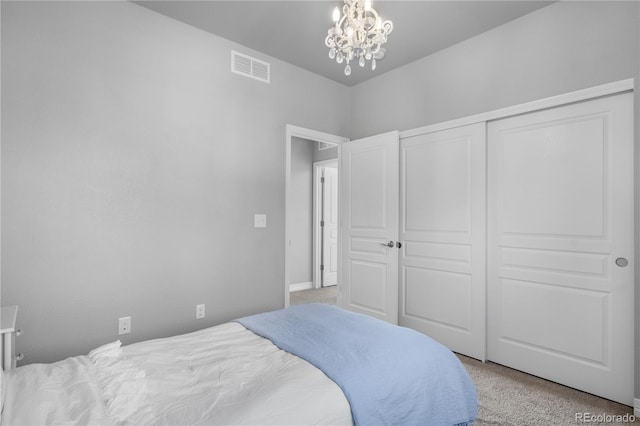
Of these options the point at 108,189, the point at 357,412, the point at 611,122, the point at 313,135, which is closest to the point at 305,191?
the point at 313,135

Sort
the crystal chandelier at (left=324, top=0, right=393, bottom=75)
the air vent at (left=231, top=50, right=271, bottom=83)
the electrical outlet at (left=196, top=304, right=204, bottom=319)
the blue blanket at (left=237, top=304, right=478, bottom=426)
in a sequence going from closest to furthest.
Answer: the blue blanket at (left=237, top=304, right=478, bottom=426) < the crystal chandelier at (left=324, top=0, right=393, bottom=75) < the electrical outlet at (left=196, top=304, right=204, bottom=319) < the air vent at (left=231, top=50, right=271, bottom=83)

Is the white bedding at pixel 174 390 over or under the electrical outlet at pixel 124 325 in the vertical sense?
over

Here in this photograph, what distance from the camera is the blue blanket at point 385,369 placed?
132 centimetres

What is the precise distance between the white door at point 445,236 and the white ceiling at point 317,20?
32.1 inches

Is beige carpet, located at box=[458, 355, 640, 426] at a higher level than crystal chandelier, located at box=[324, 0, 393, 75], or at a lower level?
lower

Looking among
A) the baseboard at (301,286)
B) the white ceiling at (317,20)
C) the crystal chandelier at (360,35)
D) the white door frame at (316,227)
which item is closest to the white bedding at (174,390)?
the crystal chandelier at (360,35)

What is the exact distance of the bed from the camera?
113cm

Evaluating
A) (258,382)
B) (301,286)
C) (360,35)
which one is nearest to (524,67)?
(360,35)

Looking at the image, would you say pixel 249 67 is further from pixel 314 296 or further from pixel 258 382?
pixel 314 296

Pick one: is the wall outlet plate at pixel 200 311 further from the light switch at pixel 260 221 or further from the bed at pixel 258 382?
the bed at pixel 258 382

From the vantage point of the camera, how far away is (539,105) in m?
2.57

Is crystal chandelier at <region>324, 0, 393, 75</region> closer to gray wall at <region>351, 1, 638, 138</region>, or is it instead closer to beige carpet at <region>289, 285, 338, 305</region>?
gray wall at <region>351, 1, 638, 138</region>

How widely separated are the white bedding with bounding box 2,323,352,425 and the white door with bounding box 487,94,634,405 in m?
2.04

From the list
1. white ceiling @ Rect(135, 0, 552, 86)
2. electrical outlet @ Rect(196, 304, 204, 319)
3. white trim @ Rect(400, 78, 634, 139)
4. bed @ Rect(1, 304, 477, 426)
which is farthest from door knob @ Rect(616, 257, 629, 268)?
electrical outlet @ Rect(196, 304, 204, 319)
